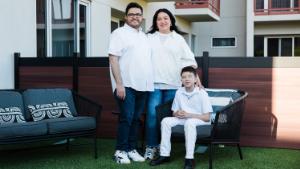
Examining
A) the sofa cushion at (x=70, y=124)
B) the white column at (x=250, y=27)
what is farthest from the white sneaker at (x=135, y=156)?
the white column at (x=250, y=27)

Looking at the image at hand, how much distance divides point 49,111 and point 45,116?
88 mm

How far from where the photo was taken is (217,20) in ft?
60.4

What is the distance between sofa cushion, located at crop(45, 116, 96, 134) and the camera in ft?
15.7

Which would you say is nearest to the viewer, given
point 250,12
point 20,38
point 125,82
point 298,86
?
point 125,82

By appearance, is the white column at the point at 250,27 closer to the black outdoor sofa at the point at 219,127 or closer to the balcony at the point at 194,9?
the balcony at the point at 194,9

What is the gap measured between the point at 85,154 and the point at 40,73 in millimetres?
1740

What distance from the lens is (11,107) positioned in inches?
202

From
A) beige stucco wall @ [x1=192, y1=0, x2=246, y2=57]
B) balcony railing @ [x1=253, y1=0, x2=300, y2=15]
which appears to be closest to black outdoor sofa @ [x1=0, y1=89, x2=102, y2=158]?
balcony railing @ [x1=253, y1=0, x2=300, y2=15]

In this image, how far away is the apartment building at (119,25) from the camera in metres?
6.48

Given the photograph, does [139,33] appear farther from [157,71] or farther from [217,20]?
[217,20]

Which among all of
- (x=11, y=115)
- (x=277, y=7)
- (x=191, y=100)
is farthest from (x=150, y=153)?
(x=277, y=7)

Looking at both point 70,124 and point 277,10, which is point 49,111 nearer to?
point 70,124

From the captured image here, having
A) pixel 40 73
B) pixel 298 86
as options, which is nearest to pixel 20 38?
pixel 40 73

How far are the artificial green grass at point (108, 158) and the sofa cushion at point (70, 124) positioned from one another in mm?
351
